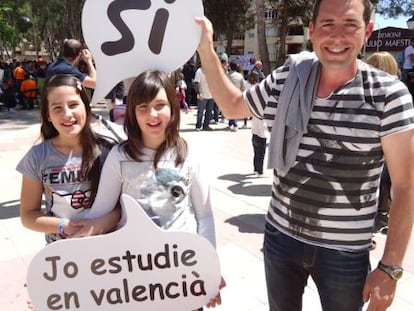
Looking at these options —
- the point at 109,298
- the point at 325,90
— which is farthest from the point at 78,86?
the point at 325,90

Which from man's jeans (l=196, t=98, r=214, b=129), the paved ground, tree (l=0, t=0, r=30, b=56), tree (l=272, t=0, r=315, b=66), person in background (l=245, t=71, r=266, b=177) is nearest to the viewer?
the paved ground

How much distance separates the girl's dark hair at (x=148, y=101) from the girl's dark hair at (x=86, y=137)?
0.64 ft

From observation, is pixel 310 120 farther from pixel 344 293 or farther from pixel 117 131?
pixel 117 131

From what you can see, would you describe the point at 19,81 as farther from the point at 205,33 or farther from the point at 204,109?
the point at 205,33

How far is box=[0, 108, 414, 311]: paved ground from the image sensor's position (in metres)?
2.77

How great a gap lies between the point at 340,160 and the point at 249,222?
2745 mm

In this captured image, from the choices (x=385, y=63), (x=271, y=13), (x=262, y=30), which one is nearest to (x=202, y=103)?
(x=385, y=63)

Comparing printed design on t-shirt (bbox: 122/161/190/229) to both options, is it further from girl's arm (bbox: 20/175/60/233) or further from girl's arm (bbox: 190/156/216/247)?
girl's arm (bbox: 20/175/60/233)

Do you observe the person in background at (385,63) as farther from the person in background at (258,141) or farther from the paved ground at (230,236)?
the person in background at (258,141)

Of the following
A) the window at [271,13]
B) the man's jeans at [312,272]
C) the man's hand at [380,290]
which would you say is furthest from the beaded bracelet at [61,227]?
the window at [271,13]

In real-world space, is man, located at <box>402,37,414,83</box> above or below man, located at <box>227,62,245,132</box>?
above

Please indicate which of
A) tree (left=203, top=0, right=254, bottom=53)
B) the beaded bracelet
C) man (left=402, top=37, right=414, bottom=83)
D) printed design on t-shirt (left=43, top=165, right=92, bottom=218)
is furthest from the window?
the beaded bracelet

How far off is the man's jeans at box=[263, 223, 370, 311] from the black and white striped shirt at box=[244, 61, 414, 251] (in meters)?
0.05

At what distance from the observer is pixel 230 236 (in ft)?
12.3
